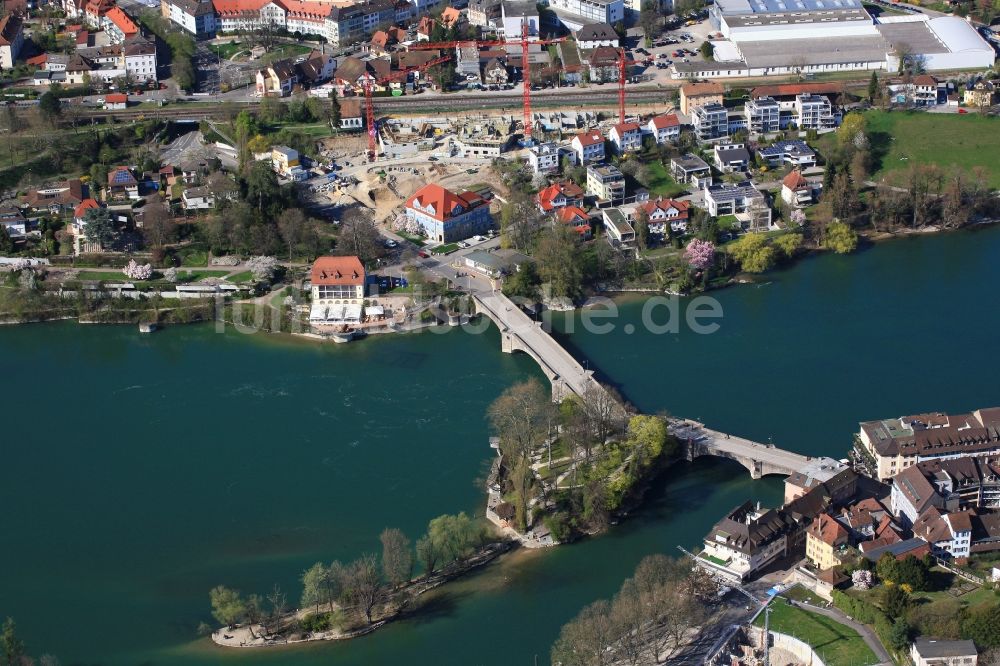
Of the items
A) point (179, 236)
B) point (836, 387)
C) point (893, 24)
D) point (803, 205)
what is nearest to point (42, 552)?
point (179, 236)

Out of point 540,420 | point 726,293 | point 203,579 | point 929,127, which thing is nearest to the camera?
point 203,579

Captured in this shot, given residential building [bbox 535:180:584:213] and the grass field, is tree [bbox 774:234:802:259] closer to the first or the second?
the grass field

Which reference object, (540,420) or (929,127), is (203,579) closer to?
(540,420)

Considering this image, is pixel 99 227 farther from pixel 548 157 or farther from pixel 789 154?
pixel 789 154

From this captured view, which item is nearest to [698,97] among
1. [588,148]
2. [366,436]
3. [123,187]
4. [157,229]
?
[588,148]

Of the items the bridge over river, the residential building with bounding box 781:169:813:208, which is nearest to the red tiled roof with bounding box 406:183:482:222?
the bridge over river
